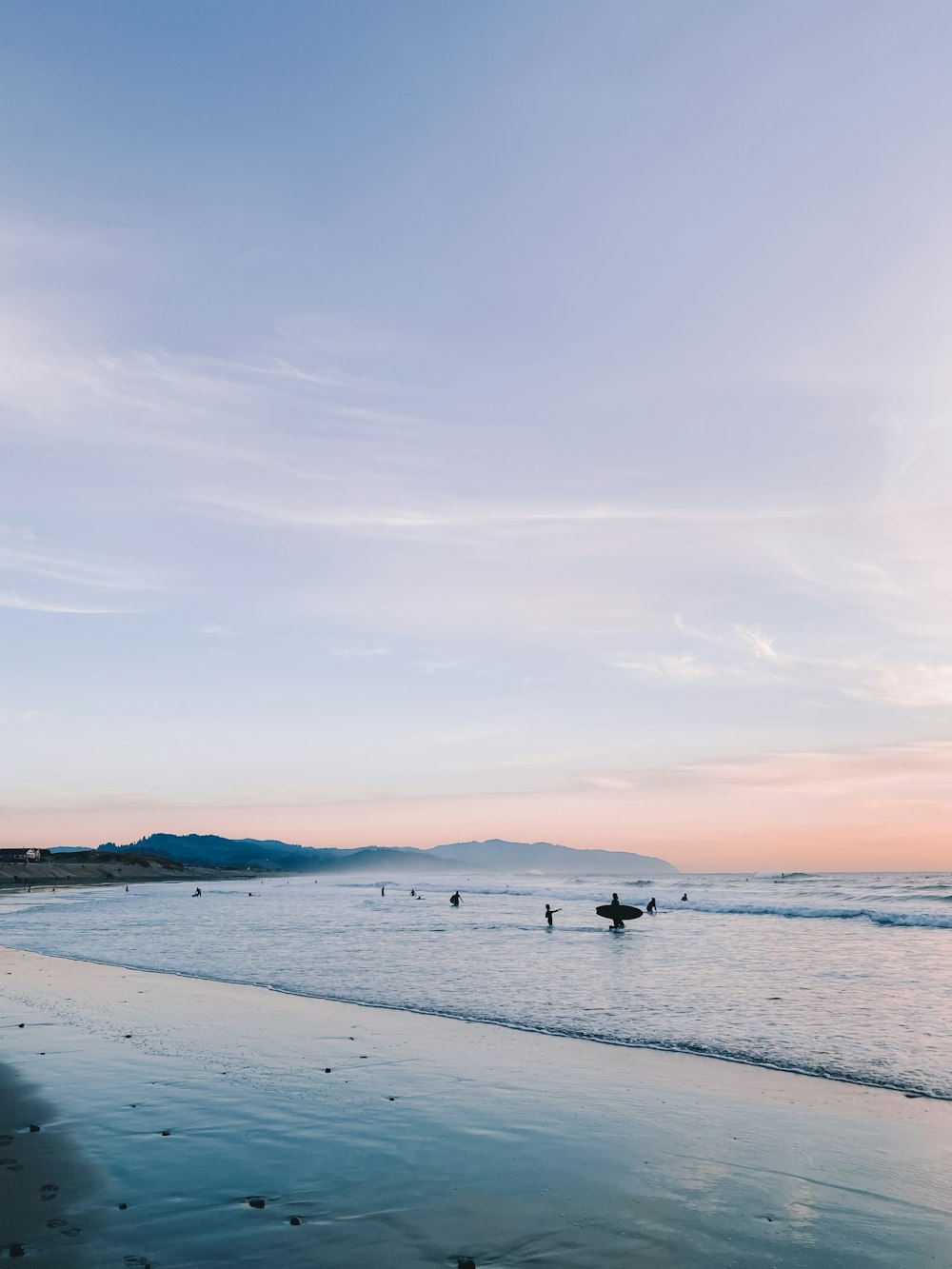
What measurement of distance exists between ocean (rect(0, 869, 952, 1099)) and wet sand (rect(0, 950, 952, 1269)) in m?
2.88

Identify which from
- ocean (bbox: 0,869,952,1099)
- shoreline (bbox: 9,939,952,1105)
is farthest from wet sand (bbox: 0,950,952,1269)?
ocean (bbox: 0,869,952,1099)

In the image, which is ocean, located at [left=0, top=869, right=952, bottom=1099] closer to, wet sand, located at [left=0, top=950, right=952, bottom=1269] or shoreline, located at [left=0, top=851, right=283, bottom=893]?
wet sand, located at [left=0, top=950, right=952, bottom=1269]

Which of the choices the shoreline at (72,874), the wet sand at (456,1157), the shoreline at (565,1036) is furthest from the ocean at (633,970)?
the shoreline at (72,874)

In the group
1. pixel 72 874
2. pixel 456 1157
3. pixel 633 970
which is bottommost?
pixel 72 874

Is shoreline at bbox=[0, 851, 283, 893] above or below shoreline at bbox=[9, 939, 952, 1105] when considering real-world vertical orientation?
below

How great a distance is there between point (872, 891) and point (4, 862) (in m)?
136

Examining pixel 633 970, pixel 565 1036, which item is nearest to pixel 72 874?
pixel 633 970

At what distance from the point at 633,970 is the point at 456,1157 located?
22.0 m

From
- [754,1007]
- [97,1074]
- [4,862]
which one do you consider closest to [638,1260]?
[97,1074]

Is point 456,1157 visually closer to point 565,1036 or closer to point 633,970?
point 565,1036

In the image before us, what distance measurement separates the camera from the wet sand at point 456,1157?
7.61 metres

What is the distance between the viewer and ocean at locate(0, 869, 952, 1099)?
17.8 m

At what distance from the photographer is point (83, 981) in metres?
25.4

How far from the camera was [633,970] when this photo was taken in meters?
30.4
